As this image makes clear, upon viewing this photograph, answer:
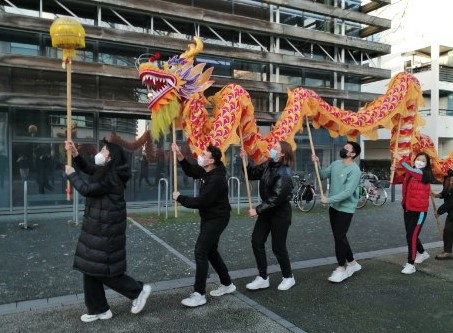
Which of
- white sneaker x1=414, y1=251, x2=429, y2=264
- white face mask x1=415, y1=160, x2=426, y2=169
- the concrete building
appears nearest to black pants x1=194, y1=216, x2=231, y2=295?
white face mask x1=415, y1=160, x2=426, y2=169

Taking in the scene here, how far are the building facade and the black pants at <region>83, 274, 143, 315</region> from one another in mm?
9058

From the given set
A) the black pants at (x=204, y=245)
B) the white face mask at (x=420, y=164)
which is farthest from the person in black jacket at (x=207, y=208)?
the white face mask at (x=420, y=164)

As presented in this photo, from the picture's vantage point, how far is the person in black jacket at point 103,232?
407 centimetres

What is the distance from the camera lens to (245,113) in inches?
298

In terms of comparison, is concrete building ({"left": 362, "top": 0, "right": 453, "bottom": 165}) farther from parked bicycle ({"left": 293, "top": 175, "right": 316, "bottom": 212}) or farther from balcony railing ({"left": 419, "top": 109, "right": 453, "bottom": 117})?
parked bicycle ({"left": 293, "top": 175, "right": 316, "bottom": 212})

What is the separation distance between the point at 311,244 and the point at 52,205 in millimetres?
8187

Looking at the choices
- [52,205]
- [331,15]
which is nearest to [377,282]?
[52,205]

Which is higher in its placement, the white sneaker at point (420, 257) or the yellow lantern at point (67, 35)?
the yellow lantern at point (67, 35)

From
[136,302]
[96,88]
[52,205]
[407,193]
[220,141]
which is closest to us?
Answer: [136,302]

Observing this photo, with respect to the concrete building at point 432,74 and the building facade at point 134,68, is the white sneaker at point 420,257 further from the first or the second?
the concrete building at point 432,74

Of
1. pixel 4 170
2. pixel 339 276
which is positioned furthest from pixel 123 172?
pixel 4 170

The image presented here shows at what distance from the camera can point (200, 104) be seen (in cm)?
705

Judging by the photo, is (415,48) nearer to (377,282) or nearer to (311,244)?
(311,244)

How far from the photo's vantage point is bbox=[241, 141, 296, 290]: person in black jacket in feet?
16.6
